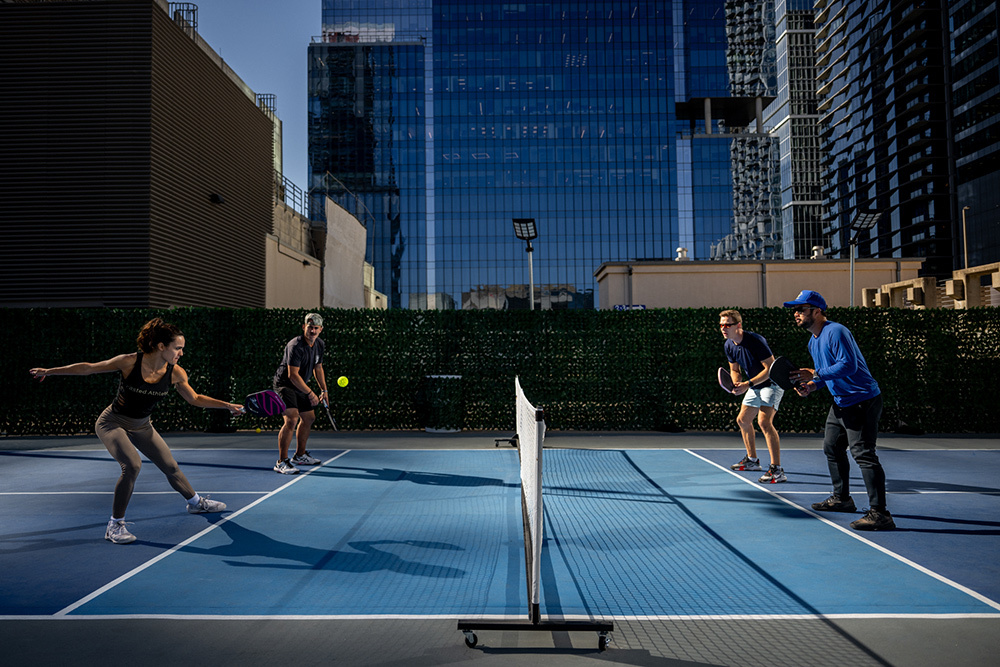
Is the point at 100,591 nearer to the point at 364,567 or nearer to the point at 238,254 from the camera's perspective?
the point at 364,567

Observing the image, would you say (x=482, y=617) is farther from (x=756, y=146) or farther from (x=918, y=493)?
(x=756, y=146)

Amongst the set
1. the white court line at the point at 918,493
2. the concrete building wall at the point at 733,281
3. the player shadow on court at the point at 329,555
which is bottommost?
the white court line at the point at 918,493

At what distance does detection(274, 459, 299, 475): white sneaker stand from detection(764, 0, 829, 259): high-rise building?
378 feet

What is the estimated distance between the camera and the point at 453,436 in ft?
44.3

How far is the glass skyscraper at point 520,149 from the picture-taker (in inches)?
2945

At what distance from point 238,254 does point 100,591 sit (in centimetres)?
1880

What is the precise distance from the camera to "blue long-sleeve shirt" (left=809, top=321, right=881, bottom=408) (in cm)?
596

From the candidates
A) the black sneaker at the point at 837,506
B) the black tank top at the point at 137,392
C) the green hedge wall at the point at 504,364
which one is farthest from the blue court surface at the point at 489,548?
the green hedge wall at the point at 504,364

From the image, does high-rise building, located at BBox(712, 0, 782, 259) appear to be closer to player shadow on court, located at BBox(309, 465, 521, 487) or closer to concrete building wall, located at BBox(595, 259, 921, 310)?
concrete building wall, located at BBox(595, 259, 921, 310)

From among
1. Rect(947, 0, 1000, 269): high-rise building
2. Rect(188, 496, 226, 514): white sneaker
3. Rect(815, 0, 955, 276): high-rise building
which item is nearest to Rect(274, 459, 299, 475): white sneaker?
Rect(188, 496, 226, 514): white sneaker

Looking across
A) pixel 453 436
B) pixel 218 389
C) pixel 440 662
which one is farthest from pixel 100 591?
pixel 218 389

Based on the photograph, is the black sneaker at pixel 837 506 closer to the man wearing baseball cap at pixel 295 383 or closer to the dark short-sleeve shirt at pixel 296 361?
the man wearing baseball cap at pixel 295 383

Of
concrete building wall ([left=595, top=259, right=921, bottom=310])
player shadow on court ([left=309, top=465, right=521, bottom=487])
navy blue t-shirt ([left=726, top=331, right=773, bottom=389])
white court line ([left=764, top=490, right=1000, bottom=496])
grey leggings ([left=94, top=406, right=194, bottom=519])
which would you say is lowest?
white court line ([left=764, top=490, right=1000, bottom=496])

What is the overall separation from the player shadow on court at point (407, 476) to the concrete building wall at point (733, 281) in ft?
61.0
